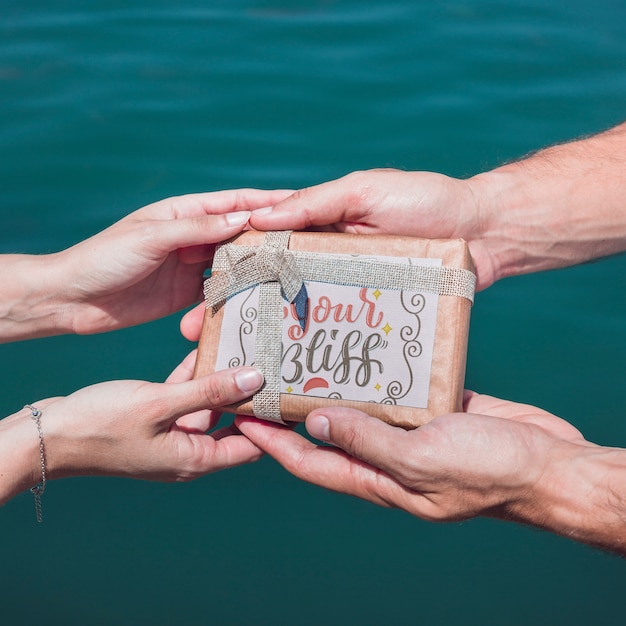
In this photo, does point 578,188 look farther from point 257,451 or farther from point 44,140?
point 44,140

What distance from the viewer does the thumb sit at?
1.83 metres

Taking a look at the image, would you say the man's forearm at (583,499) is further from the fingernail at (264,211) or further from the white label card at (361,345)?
the fingernail at (264,211)

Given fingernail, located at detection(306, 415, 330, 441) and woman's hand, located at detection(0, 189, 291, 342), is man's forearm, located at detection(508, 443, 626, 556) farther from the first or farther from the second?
woman's hand, located at detection(0, 189, 291, 342)

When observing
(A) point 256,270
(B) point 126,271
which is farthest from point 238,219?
(B) point 126,271

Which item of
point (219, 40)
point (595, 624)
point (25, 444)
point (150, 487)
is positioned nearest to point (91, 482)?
point (150, 487)

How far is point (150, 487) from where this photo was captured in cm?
247

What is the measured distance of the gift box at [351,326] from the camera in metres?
1.96

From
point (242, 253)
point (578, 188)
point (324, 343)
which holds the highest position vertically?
point (578, 188)

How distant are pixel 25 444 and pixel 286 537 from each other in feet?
2.87

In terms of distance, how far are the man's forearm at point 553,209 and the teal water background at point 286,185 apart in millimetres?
245

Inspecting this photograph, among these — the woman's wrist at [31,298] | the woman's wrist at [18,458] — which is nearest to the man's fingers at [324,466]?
the woman's wrist at [18,458]

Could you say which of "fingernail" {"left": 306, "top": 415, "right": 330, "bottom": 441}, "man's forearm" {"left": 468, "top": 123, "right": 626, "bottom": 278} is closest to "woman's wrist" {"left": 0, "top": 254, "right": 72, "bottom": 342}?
"fingernail" {"left": 306, "top": 415, "right": 330, "bottom": 441}

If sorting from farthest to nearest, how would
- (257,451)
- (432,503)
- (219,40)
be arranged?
1. (219,40)
2. (257,451)
3. (432,503)

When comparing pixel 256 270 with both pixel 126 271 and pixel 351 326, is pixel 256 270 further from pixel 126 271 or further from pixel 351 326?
pixel 126 271
